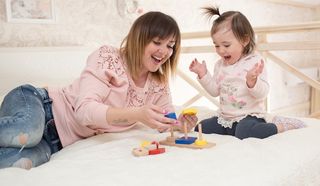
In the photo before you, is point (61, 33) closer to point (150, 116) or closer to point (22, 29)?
point (22, 29)

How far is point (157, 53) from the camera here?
4.14ft

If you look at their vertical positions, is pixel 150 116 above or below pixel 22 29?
below

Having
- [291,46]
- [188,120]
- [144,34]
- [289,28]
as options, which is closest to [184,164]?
[188,120]

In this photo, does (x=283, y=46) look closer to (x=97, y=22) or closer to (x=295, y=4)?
(x=97, y=22)

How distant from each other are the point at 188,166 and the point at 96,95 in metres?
0.45

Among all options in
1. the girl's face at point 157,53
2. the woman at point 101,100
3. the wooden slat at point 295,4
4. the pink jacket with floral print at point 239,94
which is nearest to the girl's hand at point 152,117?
the woman at point 101,100

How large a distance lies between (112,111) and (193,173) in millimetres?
382

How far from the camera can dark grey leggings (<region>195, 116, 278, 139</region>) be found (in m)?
1.22

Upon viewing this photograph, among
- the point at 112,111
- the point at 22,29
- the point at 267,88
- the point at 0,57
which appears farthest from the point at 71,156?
the point at 22,29

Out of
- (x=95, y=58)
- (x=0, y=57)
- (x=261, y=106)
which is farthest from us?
(x=0, y=57)

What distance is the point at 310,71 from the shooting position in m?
4.10

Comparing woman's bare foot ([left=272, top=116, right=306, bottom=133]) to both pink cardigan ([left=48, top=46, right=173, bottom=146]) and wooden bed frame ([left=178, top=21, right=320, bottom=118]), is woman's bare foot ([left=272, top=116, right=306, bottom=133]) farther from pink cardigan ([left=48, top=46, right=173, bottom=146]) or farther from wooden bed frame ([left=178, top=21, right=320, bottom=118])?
wooden bed frame ([left=178, top=21, right=320, bottom=118])

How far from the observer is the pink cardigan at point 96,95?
45.5 inches

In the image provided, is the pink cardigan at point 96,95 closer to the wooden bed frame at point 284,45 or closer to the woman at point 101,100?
the woman at point 101,100
